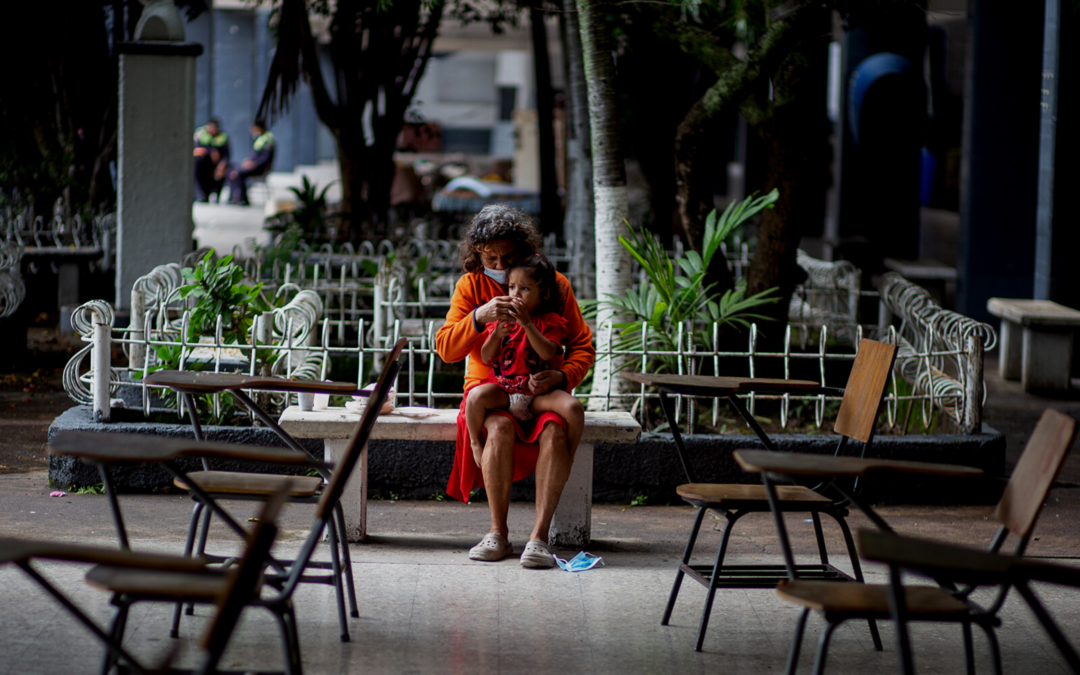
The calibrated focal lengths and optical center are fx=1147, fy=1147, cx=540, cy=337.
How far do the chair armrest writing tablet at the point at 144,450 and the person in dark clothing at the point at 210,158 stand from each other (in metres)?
20.1

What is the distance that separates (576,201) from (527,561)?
231 inches

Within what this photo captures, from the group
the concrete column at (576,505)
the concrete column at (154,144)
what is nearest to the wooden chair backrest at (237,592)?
the concrete column at (576,505)

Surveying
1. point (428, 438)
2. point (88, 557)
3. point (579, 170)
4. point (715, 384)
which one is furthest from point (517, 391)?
point (579, 170)

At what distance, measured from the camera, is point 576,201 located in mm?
10109

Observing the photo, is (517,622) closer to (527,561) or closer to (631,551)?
(527,561)

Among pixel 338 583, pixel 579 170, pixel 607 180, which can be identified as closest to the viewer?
pixel 338 583

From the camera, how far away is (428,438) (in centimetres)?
495

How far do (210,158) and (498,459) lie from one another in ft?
64.4

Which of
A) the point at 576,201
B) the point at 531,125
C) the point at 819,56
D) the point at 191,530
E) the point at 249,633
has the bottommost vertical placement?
the point at 249,633

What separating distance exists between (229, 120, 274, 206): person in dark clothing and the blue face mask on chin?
18036 millimetres

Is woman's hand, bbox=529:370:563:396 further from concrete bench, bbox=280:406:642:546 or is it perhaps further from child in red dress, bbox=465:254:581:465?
concrete bench, bbox=280:406:642:546

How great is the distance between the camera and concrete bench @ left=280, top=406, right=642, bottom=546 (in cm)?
493

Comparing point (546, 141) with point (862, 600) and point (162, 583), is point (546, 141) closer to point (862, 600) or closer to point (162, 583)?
point (862, 600)

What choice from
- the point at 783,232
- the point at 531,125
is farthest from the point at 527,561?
the point at 531,125
